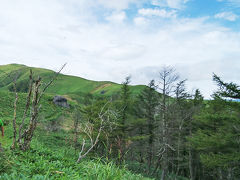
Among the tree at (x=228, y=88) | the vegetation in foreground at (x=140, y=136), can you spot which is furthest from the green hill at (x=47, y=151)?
the tree at (x=228, y=88)

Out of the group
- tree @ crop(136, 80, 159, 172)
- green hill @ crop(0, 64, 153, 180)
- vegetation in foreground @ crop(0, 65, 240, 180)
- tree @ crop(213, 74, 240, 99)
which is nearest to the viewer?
green hill @ crop(0, 64, 153, 180)

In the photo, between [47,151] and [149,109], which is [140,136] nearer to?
[149,109]

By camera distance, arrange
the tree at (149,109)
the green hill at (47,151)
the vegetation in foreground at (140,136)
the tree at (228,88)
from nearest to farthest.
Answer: the green hill at (47,151) → the vegetation in foreground at (140,136) → the tree at (228,88) → the tree at (149,109)

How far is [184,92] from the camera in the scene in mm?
20016

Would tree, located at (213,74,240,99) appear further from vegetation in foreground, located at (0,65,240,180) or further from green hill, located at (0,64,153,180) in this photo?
green hill, located at (0,64,153,180)

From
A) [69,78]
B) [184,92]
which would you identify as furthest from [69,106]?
[69,78]

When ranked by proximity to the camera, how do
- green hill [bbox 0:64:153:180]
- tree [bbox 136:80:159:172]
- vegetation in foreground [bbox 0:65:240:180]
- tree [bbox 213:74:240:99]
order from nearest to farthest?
green hill [bbox 0:64:153:180] < vegetation in foreground [bbox 0:65:240:180] < tree [bbox 213:74:240:99] < tree [bbox 136:80:159:172]

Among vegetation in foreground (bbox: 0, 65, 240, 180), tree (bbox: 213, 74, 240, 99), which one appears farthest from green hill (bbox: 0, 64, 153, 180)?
tree (bbox: 213, 74, 240, 99)

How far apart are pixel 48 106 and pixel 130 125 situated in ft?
98.5

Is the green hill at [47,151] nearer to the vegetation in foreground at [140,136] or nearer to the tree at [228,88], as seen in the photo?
the vegetation in foreground at [140,136]

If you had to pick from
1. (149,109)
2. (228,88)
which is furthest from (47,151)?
(149,109)

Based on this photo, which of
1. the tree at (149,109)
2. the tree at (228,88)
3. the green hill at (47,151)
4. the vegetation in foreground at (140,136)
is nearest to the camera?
the green hill at (47,151)

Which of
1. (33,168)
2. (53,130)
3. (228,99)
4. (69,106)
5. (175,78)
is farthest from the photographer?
(69,106)

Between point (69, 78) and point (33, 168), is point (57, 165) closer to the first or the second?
point (33, 168)
